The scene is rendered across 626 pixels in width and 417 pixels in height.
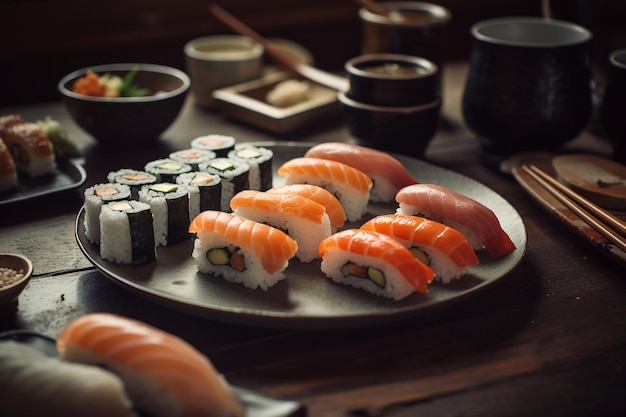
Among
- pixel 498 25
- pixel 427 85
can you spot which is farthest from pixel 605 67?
pixel 427 85

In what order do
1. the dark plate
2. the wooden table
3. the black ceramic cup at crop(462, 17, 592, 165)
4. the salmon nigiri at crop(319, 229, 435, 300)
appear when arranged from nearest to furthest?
the wooden table
the salmon nigiri at crop(319, 229, 435, 300)
the dark plate
the black ceramic cup at crop(462, 17, 592, 165)

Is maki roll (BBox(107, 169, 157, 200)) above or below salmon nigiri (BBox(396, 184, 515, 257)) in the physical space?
above

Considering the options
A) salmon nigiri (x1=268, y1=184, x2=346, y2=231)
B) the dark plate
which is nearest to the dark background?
the dark plate

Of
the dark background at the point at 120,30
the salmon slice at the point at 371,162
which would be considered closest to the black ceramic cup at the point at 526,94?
the salmon slice at the point at 371,162

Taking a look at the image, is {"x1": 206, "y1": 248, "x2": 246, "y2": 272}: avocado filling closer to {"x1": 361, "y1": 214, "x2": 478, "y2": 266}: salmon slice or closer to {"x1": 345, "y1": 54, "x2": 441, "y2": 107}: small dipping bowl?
{"x1": 361, "y1": 214, "x2": 478, "y2": 266}: salmon slice

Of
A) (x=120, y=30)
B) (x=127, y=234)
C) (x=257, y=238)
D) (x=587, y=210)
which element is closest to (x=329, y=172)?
(x=257, y=238)

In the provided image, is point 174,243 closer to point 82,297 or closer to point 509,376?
point 82,297
